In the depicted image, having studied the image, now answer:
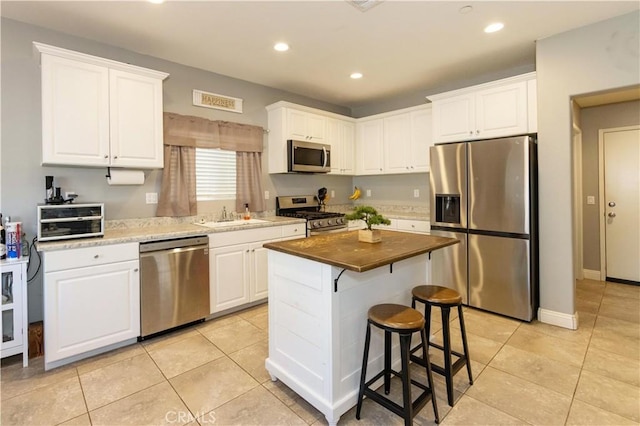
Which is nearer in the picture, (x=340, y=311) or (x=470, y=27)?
(x=340, y=311)

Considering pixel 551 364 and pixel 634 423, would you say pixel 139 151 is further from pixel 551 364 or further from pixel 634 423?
pixel 634 423

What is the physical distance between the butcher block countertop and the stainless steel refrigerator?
3.95ft

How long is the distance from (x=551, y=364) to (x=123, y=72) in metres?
4.19

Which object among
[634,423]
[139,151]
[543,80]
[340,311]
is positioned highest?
[543,80]

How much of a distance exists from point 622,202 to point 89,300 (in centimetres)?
611

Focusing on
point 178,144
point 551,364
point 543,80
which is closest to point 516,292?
point 551,364

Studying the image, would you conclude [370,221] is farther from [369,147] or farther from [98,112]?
[369,147]

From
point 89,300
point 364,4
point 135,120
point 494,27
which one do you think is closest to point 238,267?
point 89,300

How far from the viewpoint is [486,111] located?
345 cm

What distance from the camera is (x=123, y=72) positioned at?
9.22ft

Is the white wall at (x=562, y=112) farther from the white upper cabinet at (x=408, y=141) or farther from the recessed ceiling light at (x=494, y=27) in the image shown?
→ the white upper cabinet at (x=408, y=141)

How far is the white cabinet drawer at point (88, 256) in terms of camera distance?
2312mm

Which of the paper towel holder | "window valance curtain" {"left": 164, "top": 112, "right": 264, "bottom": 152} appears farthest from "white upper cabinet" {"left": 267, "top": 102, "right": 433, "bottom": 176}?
the paper towel holder

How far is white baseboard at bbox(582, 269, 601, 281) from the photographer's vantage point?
14.7 ft
